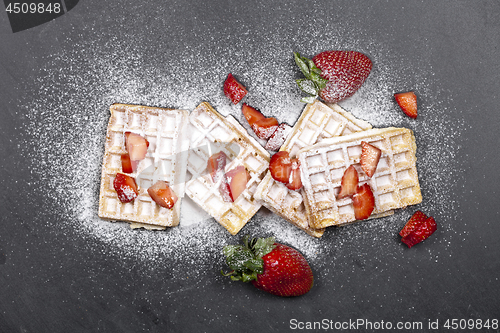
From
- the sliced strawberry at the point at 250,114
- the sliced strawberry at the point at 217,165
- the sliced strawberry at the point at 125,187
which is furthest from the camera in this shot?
the sliced strawberry at the point at 250,114

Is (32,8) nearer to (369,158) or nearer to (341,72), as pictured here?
(341,72)

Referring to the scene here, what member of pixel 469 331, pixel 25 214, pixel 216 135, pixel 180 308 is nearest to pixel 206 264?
pixel 180 308

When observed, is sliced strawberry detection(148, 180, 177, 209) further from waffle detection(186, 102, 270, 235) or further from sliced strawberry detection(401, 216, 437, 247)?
sliced strawberry detection(401, 216, 437, 247)

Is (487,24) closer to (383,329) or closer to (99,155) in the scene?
(383,329)

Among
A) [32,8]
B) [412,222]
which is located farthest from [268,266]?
[32,8]

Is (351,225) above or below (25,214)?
above

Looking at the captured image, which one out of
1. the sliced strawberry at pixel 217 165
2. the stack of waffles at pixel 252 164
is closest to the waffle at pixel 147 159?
the stack of waffles at pixel 252 164

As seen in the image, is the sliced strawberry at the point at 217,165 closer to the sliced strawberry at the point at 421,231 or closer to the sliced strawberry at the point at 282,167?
the sliced strawberry at the point at 282,167

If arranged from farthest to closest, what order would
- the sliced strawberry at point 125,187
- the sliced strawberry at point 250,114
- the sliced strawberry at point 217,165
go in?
1. the sliced strawberry at point 250,114
2. the sliced strawberry at point 217,165
3. the sliced strawberry at point 125,187
